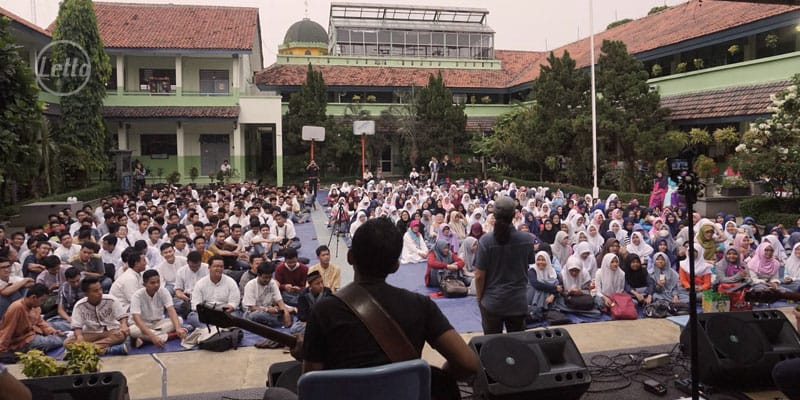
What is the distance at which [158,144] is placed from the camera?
91.1ft

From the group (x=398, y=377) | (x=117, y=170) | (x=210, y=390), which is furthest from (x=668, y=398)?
(x=117, y=170)

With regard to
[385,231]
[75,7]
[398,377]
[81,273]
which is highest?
[75,7]

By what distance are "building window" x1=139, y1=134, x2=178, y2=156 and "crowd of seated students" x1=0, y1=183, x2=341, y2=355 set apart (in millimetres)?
16849

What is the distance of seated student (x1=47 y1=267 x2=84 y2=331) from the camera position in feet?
24.5

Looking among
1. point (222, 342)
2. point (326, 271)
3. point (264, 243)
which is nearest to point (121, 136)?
point (264, 243)

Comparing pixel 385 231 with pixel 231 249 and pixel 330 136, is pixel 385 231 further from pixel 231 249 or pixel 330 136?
pixel 330 136

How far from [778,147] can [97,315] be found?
49.6 ft

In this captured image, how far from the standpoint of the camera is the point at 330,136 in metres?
29.4

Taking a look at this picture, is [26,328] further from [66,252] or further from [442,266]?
[442,266]

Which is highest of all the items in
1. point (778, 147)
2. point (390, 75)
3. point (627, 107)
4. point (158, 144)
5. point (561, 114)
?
point (390, 75)

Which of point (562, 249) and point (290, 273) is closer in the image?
point (290, 273)

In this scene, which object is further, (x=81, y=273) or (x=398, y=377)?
(x=81, y=273)

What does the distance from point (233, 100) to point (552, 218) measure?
18827 millimetres

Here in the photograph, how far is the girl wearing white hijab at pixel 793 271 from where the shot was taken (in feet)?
29.8
